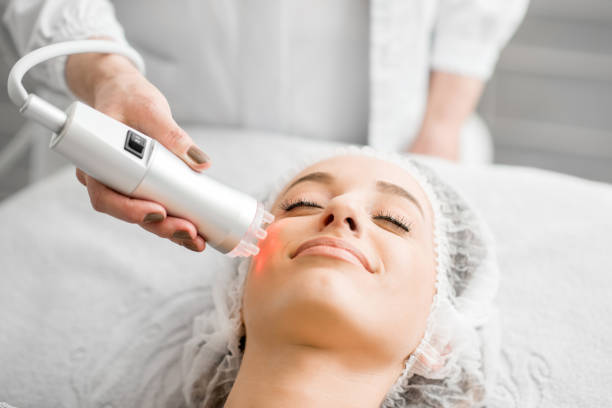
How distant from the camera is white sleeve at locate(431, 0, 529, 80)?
5.10 feet

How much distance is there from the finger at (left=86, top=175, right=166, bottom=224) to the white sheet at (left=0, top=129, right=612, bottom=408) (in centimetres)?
38

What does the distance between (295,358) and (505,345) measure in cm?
50

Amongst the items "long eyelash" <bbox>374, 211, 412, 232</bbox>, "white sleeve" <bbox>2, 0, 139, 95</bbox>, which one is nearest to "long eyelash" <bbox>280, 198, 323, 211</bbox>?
"long eyelash" <bbox>374, 211, 412, 232</bbox>

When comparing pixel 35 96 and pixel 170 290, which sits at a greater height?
pixel 35 96

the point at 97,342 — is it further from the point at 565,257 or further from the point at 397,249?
the point at 565,257

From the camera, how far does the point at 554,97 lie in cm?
253

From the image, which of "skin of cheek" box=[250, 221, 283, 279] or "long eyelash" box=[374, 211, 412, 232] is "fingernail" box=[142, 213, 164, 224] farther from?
"long eyelash" box=[374, 211, 412, 232]

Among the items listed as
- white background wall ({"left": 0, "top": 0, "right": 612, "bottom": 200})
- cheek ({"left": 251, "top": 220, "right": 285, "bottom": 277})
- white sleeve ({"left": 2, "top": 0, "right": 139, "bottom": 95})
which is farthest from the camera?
white background wall ({"left": 0, "top": 0, "right": 612, "bottom": 200})

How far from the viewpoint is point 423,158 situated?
5.11 ft

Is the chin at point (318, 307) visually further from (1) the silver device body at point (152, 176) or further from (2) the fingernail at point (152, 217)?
(2) the fingernail at point (152, 217)

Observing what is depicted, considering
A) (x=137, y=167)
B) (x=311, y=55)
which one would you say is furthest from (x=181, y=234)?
(x=311, y=55)

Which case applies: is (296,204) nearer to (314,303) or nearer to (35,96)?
(314,303)

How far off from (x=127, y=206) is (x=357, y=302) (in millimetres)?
334

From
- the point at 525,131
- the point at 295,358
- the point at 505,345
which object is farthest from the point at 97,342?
the point at 525,131
